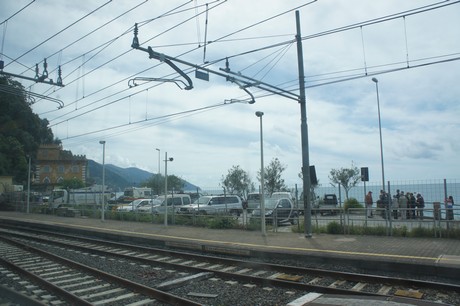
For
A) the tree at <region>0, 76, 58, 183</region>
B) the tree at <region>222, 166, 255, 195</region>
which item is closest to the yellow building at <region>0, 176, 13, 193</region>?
the tree at <region>0, 76, 58, 183</region>

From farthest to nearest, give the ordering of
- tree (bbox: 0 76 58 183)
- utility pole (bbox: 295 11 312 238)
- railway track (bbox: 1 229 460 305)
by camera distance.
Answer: tree (bbox: 0 76 58 183) < utility pole (bbox: 295 11 312 238) < railway track (bbox: 1 229 460 305)

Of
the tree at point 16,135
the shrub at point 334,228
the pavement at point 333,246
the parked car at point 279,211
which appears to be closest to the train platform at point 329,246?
the pavement at point 333,246

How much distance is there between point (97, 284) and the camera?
9.62m

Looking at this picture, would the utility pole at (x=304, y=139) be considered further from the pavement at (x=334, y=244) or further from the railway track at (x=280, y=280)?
the railway track at (x=280, y=280)

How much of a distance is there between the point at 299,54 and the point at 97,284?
1118 centimetres

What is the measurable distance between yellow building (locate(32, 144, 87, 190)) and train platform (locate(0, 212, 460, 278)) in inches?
2604

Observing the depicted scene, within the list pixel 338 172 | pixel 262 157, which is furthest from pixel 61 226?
pixel 338 172

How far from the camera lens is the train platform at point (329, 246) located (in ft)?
34.5

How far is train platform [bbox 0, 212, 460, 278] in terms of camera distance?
34.5 ft

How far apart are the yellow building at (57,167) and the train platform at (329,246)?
217 ft

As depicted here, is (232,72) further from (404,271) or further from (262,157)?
(404,271)

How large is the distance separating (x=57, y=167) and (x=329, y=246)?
3119 inches

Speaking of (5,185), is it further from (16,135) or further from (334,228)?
(334,228)

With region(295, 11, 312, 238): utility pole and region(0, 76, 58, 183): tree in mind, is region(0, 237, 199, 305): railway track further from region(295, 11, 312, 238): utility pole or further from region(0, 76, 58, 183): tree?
region(0, 76, 58, 183): tree
